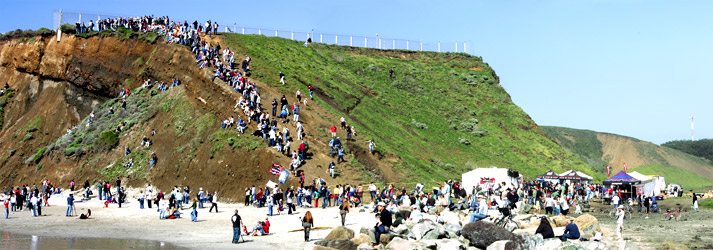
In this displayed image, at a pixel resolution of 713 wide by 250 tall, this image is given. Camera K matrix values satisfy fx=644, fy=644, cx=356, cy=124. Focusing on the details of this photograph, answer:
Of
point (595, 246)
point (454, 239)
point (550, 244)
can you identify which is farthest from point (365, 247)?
point (595, 246)

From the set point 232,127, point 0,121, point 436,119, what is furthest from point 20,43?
point 436,119

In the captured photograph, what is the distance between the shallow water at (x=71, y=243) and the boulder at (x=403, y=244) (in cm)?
772

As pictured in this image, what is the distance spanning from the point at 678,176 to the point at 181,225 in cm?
7902

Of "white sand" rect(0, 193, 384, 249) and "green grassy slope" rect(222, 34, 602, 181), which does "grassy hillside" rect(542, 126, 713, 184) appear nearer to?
"green grassy slope" rect(222, 34, 602, 181)

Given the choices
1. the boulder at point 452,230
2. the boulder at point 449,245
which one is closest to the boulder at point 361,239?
the boulder at point 449,245

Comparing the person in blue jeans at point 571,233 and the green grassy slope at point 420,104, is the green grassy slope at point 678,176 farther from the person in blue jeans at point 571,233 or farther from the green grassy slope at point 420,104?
the person in blue jeans at point 571,233

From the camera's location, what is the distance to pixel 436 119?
6656cm

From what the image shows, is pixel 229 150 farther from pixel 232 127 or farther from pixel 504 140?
pixel 504 140

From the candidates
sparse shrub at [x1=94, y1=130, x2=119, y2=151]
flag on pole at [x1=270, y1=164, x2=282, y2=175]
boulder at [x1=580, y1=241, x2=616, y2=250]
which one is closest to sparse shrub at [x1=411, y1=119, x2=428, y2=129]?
flag on pole at [x1=270, y1=164, x2=282, y2=175]

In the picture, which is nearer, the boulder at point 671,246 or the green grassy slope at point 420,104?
the boulder at point 671,246

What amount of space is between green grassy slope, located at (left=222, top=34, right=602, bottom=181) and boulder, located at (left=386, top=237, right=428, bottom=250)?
22695mm

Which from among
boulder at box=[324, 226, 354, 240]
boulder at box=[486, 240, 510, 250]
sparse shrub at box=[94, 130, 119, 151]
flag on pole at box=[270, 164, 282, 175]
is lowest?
boulder at box=[486, 240, 510, 250]

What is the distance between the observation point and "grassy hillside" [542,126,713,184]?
90713mm

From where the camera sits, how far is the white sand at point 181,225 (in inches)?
970
